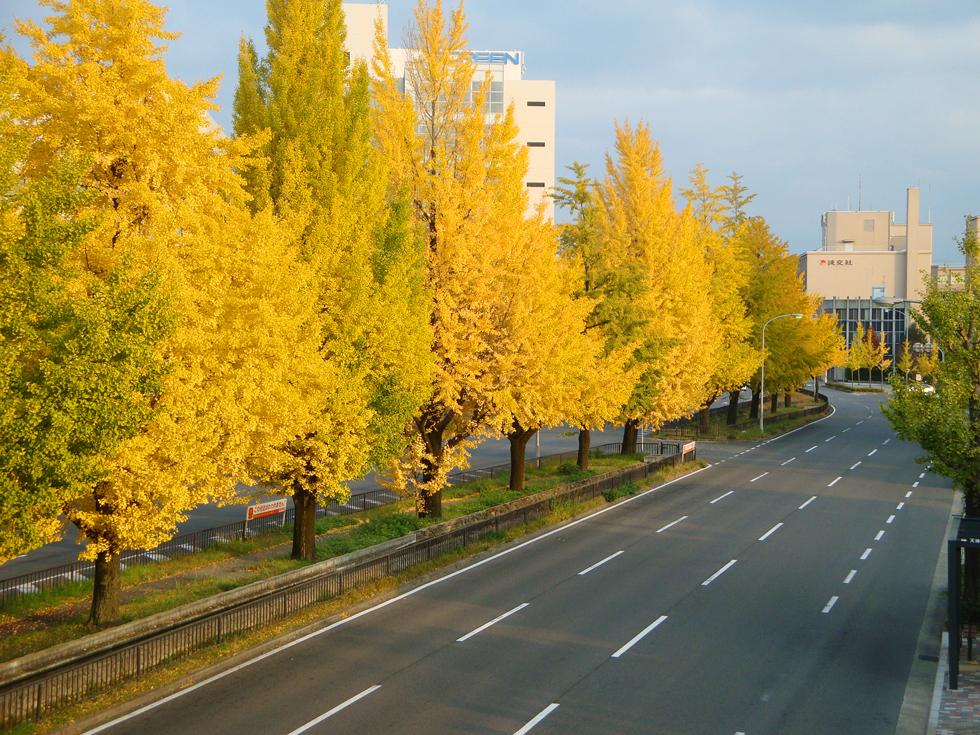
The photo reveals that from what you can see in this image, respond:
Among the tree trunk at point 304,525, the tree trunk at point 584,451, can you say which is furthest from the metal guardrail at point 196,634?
the tree trunk at point 584,451

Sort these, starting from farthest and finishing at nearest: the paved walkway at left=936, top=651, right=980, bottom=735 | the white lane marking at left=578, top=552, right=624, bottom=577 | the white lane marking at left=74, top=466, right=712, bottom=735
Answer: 1. the white lane marking at left=578, top=552, right=624, bottom=577
2. the white lane marking at left=74, top=466, right=712, bottom=735
3. the paved walkway at left=936, top=651, right=980, bottom=735

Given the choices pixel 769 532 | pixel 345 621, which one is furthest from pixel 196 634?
pixel 769 532

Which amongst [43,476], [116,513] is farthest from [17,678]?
[43,476]

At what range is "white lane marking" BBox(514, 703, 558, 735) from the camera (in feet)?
40.2

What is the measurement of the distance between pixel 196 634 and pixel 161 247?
7621 millimetres

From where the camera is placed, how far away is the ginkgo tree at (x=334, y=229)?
18.4 meters

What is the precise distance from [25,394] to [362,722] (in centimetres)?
731

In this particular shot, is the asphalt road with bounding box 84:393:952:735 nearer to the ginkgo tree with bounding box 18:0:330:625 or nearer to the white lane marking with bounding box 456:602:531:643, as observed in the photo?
the white lane marking with bounding box 456:602:531:643

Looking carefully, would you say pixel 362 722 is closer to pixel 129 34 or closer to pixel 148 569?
pixel 148 569

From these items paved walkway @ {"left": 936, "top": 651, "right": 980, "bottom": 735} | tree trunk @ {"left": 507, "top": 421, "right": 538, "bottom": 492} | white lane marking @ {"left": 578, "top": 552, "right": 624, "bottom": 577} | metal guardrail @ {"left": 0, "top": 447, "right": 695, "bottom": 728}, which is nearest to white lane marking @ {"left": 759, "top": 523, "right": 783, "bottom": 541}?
white lane marking @ {"left": 578, "top": 552, "right": 624, "bottom": 577}

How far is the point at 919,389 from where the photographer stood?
17.6 m

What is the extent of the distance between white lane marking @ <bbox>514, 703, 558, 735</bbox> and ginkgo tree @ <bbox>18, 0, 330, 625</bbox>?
7384 mm

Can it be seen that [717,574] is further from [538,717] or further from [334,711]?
[334,711]

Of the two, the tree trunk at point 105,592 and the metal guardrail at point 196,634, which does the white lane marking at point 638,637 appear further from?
the tree trunk at point 105,592
